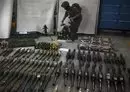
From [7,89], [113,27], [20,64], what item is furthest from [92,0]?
[7,89]

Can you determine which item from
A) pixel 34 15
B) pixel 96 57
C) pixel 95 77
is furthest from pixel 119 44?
pixel 34 15

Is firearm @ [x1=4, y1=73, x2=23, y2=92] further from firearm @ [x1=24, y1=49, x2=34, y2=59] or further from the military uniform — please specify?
A: the military uniform

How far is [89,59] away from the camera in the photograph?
12.3 ft

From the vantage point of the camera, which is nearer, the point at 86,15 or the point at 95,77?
the point at 95,77

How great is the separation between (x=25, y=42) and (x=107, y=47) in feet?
5.98

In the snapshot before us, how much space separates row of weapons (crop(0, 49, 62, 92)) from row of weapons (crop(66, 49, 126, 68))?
0.30 meters

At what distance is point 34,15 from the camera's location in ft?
18.1

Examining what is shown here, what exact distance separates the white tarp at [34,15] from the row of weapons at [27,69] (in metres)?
1.55

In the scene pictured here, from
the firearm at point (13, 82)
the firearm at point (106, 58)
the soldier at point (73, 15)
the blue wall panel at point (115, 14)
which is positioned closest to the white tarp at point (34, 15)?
the soldier at point (73, 15)

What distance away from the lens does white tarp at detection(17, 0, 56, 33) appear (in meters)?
5.48

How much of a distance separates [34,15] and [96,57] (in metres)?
2.42

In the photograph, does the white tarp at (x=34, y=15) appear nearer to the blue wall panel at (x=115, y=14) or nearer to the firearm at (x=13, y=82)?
the blue wall panel at (x=115, y=14)

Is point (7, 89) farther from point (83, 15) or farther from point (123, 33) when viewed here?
point (123, 33)

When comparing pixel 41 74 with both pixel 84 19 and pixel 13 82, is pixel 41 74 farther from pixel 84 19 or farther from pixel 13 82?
pixel 84 19
